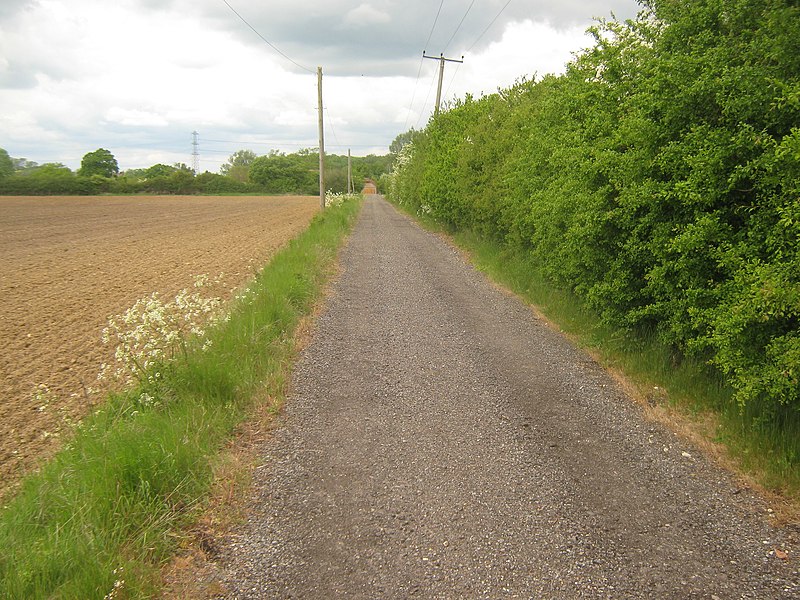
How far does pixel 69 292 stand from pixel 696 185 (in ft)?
46.8

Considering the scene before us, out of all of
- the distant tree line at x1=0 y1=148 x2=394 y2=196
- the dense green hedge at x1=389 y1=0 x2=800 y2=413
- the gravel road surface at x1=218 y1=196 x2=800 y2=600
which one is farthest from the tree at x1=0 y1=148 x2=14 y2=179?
the gravel road surface at x1=218 y1=196 x2=800 y2=600

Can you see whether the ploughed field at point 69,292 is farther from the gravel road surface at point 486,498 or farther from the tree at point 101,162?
the tree at point 101,162

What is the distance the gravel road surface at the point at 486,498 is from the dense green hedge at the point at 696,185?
96 cm

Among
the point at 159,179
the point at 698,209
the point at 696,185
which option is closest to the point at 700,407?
the point at 698,209

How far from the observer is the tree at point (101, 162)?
111 m

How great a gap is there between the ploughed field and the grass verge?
17.8 ft

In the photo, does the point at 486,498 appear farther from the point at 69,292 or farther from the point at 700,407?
the point at 69,292

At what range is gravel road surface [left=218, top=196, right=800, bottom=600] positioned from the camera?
2938 millimetres

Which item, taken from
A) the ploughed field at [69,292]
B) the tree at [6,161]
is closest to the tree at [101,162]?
the tree at [6,161]

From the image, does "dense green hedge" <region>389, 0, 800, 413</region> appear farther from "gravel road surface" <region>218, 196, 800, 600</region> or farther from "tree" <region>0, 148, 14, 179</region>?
"tree" <region>0, 148, 14, 179</region>

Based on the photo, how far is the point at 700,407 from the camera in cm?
501

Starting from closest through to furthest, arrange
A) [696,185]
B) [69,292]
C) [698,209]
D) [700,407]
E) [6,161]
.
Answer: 1. [696,185]
2. [698,209]
3. [700,407]
4. [69,292]
5. [6,161]

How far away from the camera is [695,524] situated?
135 inches

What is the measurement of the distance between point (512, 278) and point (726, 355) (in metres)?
7.25
